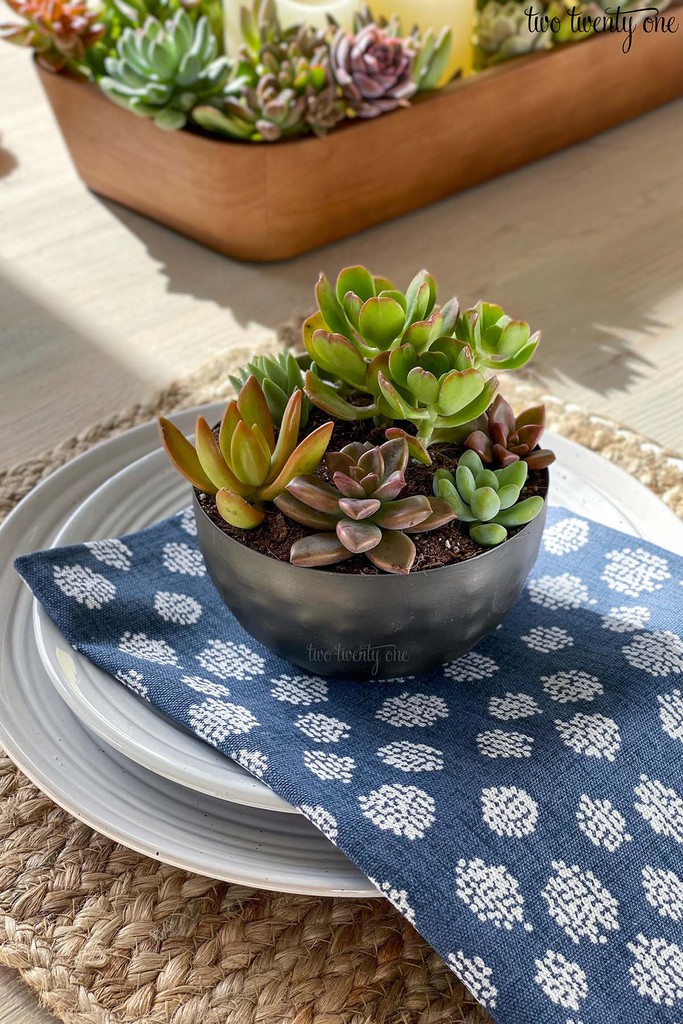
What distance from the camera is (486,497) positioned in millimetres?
399

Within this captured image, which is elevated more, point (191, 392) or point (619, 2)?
point (619, 2)

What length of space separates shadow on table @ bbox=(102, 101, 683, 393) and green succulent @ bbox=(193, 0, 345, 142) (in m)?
0.12

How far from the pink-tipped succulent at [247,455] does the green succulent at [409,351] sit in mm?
33

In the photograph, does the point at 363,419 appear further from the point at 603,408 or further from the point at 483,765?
the point at 603,408

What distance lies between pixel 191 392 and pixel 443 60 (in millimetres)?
389

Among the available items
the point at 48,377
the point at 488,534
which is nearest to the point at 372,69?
the point at 48,377

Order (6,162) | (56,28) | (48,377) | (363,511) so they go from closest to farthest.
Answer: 1. (363,511)
2. (48,377)
3. (56,28)
4. (6,162)

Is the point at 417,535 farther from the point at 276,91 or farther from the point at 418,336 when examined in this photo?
the point at 276,91

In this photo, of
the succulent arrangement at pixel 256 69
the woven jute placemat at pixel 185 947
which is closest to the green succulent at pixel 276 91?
the succulent arrangement at pixel 256 69

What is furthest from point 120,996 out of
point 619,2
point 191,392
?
point 619,2

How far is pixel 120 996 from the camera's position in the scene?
371mm

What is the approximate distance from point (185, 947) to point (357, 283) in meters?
0.28

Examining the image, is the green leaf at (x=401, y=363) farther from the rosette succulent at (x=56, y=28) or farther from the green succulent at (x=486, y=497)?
the rosette succulent at (x=56, y=28)

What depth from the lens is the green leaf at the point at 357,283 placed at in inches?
17.6
